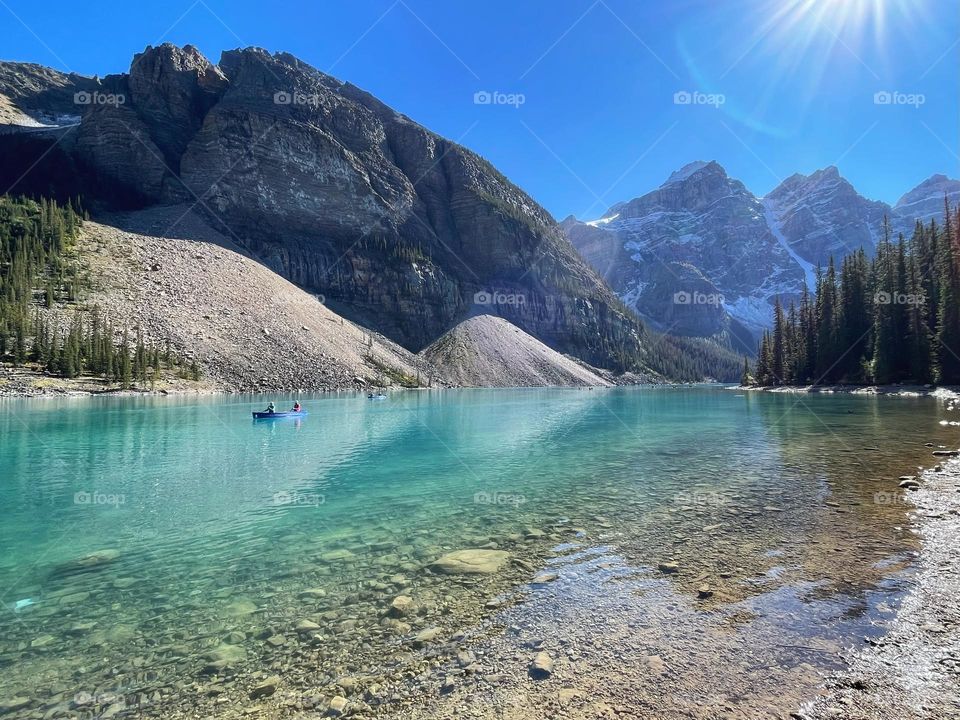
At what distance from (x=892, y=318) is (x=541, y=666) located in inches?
3598

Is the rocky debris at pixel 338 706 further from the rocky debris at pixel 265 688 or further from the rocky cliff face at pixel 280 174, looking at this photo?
the rocky cliff face at pixel 280 174

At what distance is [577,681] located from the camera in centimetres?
710

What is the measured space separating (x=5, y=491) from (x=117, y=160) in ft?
540

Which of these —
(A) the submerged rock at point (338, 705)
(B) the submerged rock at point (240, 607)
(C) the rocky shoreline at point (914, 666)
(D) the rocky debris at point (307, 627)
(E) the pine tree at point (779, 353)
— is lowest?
(B) the submerged rock at point (240, 607)

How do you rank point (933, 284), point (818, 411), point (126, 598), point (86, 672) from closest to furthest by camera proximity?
point (86, 672), point (126, 598), point (818, 411), point (933, 284)

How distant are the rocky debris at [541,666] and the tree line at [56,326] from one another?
91.3 metres

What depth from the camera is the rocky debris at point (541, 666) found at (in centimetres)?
727

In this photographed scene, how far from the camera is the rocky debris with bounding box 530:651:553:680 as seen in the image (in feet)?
23.9

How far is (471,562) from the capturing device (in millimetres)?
12133

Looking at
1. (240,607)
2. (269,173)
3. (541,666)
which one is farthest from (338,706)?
(269,173)

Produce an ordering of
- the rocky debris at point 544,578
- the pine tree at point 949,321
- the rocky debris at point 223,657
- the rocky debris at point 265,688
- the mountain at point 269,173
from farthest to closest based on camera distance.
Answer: the mountain at point 269,173 → the pine tree at point 949,321 → the rocky debris at point 544,578 → the rocky debris at point 223,657 → the rocky debris at point 265,688

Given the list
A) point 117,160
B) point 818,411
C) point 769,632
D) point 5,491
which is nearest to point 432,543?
point 769,632

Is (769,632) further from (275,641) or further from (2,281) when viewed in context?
(2,281)

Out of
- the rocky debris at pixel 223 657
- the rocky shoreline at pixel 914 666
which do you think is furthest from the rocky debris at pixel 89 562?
the rocky shoreline at pixel 914 666
